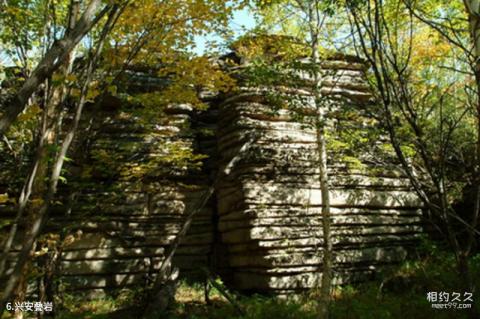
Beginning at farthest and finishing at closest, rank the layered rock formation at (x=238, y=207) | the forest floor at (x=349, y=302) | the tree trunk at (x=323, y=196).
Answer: the layered rock formation at (x=238, y=207), the forest floor at (x=349, y=302), the tree trunk at (x=323, y=196)

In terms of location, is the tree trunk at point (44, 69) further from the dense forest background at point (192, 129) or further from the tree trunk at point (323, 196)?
the tree trunk at point (323, 196)

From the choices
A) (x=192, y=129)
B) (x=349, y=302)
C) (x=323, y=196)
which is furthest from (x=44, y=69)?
(x=192, y=129)

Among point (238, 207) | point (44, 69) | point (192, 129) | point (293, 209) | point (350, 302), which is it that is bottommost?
point (350, 302)

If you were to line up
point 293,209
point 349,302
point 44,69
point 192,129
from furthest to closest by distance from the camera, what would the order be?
point 192,129
point 293,209
point 349,302
point 44,69

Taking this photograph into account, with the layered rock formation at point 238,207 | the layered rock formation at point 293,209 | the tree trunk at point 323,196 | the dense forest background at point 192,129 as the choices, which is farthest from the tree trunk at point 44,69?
the layered rock formation at point 293,209

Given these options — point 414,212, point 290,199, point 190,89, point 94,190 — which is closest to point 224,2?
point 190,89

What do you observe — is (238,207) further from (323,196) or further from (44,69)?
(44,69)

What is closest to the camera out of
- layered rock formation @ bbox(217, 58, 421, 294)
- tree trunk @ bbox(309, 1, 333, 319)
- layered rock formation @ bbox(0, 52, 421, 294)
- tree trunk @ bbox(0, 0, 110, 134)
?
tree trunk @ bbox(0, 0, 110, 134)

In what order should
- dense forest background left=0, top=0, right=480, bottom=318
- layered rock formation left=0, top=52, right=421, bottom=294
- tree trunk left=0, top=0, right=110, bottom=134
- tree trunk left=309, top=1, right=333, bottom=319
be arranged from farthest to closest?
layered rock formation left=0, top=52, right=421, bottom=294
tree trunk left=309, top=1, right=333, bottom=319
dense forest background left=0, top=0, right=480, bottom=318
tree trunk left=0, top=0, right=110, bottom=134

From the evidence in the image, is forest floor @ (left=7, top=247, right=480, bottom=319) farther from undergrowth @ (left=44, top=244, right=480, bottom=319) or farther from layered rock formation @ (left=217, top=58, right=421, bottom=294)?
layered rock formation @ (left=217, top=58, right=421, bottom=294)

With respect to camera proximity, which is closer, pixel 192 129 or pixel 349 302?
pixel 349 302

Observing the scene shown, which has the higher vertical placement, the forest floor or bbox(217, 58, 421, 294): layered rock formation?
bbox(217, 58, 421, 294): layered rock formation

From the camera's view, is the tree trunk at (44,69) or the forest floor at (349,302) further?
the forest floor at (349,302)

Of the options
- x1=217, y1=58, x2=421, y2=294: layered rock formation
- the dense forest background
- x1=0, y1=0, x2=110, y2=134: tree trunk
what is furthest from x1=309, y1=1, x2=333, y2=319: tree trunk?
x1=0, y1=0, x2=110, y2=134: tree trunk
